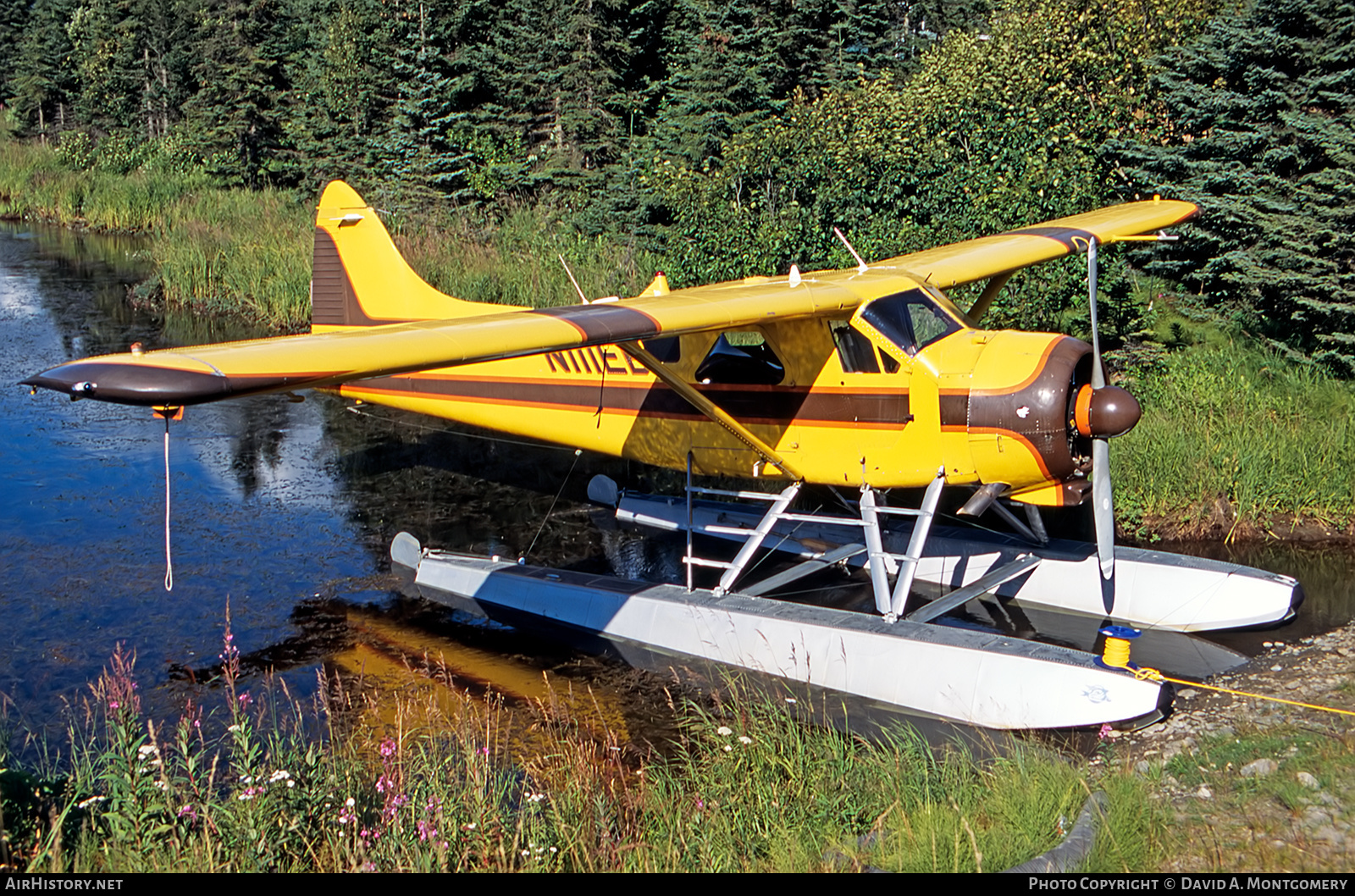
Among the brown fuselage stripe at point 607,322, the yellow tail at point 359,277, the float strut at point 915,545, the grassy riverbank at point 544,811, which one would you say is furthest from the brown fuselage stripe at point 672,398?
the grassy riverbank at point 544,811

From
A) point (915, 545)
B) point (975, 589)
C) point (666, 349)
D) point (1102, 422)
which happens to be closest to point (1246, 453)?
point (975, 589)

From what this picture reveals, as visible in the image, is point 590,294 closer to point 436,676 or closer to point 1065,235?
point 1065,235

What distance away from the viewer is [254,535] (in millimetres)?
10039

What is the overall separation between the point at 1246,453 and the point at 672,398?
528cm

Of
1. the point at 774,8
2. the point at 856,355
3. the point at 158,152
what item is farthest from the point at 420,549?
the point at 158,152

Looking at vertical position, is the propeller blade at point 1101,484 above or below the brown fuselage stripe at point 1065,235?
below

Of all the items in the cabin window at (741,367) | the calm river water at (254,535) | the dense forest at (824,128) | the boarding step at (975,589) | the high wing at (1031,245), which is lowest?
the calm river water at (254,535)

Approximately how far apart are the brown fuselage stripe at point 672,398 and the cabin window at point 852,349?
19 cm

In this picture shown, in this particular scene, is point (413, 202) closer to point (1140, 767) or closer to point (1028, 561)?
point (1028, 561)

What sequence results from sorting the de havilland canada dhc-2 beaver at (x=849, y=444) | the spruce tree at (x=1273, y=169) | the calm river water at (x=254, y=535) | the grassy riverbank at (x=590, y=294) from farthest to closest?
1. the spruce tree at (x=1273, y=169)
2. the grassy riverbank at (x=590, y=294)
3. the calm river water at (x=254, y=535)
4. the de havilland canada dhc-2 beaver at (x=849, y=444)

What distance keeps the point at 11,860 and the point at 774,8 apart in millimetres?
22304

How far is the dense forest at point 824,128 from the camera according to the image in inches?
480

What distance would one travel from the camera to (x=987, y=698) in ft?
22.0

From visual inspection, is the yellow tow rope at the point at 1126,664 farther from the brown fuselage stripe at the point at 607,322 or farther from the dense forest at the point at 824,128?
the dense forest at the point at 824,128
